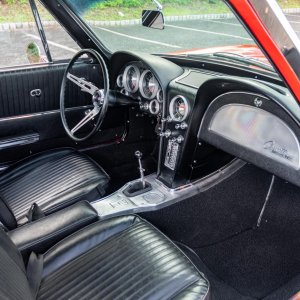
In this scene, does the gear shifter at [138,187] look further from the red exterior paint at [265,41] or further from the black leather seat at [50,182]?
the red exterior paint at [265,41]

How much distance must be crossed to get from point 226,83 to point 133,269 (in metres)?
0.84

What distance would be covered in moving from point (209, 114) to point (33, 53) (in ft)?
4.17

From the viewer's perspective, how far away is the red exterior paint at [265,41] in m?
0.83

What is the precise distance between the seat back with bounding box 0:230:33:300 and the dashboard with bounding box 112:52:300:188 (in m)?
0.99

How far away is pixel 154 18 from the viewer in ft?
6.19

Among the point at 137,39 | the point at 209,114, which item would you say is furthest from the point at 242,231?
the point at 137,39

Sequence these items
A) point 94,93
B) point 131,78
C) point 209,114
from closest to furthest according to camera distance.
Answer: point 209,114 → point 94,93 → point 131,78

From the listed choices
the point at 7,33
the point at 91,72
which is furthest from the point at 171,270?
the point at 7,33

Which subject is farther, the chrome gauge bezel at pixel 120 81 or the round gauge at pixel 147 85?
the chrome gauge bezel at pixel 120 81

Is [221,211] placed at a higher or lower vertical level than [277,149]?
lower

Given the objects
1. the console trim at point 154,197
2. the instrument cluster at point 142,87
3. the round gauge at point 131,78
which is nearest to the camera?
the console trim at point 154,197

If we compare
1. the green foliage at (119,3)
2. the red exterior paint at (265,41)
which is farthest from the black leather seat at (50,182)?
the red exterior paint at (265,41)

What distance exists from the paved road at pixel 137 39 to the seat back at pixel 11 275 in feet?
4.84

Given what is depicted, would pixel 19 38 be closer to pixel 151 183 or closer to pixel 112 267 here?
pixel 151 183
